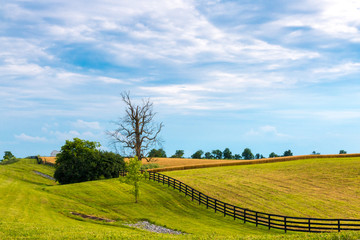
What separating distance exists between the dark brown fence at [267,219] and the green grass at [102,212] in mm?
952

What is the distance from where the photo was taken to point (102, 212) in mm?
36844

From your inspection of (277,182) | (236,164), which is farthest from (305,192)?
(236,164)

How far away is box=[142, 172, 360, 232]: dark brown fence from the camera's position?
97.9 feet

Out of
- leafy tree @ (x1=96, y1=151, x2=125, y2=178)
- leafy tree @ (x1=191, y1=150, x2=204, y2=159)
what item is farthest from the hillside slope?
leafy tree @ (x1=191, y1=150, x2=204, y2=159)

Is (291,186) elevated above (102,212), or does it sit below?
above

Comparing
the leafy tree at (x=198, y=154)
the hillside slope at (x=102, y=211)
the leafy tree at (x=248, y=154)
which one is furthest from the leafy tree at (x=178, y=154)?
the hillside slope at (x=102, y=211)

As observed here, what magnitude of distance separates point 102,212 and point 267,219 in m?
17.4

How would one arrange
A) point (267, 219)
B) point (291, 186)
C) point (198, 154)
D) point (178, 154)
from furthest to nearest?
point (198, 154)
point (178, 154)
point (291, 186)
point (267, 219)

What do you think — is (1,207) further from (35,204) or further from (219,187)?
(219,187)

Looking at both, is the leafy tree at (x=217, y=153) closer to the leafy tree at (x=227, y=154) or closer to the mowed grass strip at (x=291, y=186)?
the leafy tree at (x=227, y=154)

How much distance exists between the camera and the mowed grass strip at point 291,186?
39.7 meters

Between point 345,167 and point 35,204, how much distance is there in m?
53.1

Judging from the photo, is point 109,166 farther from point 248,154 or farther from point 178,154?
point 248,154

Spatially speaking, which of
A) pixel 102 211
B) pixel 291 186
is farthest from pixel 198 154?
pixel 102 211
